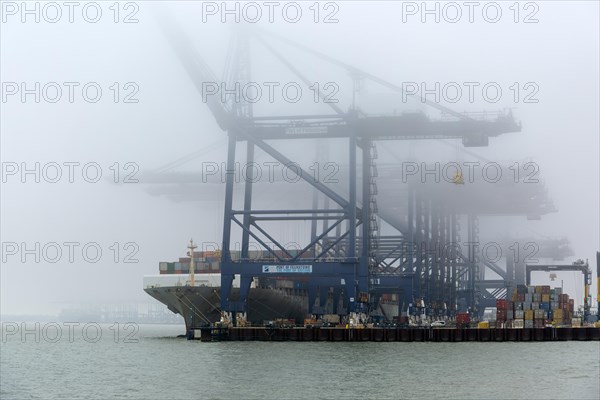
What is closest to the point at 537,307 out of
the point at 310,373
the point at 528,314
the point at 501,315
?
the point at 528,314

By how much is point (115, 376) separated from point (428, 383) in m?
15.5

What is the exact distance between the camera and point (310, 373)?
167 ft

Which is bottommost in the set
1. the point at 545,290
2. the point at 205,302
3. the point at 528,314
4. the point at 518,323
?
the point at 518,323

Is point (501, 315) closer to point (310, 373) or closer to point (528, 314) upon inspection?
point (528, 314)

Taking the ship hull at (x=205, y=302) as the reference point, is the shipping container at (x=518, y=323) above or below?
below

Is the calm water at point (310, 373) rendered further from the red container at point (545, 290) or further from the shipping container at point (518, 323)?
the red container at point (545, 290)

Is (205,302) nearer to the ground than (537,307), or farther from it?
nearer to the ground

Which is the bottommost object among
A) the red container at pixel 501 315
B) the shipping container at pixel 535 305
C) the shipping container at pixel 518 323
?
the shipping container at pixel 518 323

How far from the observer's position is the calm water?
43.5m

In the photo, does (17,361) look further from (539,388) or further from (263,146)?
(539,388)

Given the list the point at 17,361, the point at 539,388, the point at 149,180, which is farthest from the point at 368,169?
the point at 539,388

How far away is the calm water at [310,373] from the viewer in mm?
43500

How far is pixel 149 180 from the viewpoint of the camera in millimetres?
107125

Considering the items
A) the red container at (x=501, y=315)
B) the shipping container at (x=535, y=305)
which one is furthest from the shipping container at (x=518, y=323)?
the shipping container at (x=535, y=305)
